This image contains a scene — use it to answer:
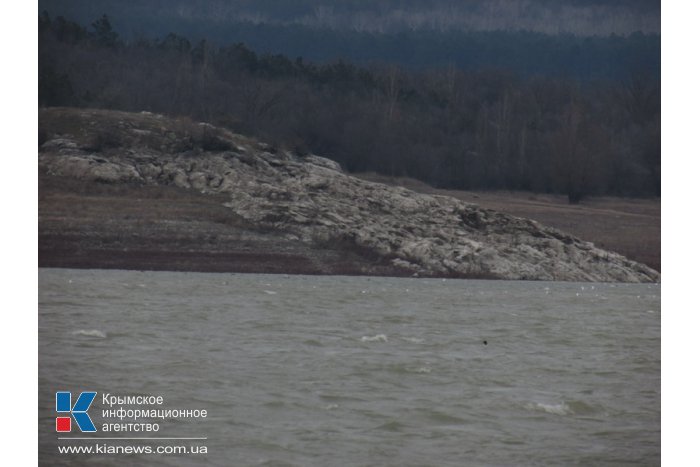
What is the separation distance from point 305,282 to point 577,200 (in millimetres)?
24704

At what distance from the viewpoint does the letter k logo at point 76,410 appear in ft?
51.3

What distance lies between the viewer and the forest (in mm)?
58375

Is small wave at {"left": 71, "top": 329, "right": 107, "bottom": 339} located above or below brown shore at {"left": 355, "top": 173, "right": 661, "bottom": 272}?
below

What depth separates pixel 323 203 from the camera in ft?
187

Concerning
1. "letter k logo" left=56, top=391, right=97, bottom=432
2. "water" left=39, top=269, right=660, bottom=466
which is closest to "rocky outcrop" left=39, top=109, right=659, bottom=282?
"water" left=39, top=269, right=660, bottom=466

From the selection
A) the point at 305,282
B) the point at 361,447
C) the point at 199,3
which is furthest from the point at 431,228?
the point at 361,447

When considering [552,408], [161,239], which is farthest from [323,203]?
[552,408]

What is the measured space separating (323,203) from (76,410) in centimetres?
4133

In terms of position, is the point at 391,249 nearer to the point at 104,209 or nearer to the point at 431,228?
the point at 431,228

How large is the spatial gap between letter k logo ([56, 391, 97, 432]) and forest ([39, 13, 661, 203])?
3858 centimetres

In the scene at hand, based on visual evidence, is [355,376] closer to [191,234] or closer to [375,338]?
[375,338]

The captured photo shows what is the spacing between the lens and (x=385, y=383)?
1953 centimetres

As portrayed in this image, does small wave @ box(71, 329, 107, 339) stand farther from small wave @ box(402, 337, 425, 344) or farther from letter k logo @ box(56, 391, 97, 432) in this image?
small wave @ box(402, 337, 425, 344)

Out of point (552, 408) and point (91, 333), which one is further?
point (91, 333)
